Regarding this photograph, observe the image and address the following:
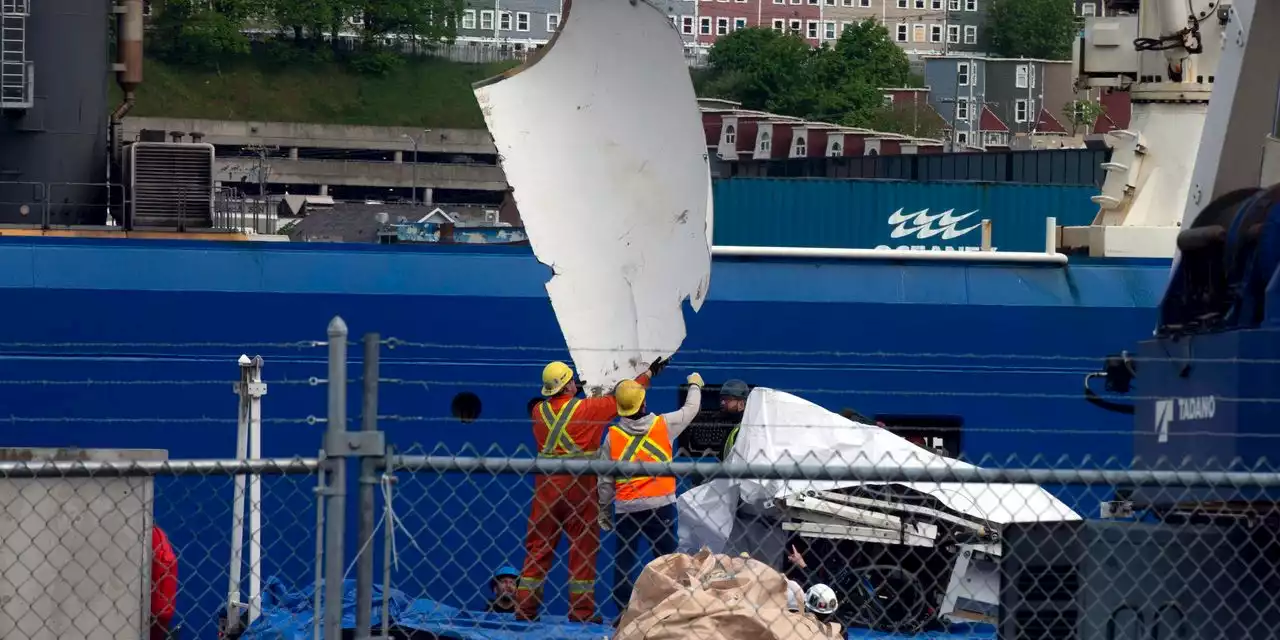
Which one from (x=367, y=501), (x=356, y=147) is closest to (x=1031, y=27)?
(x=356, y=147)

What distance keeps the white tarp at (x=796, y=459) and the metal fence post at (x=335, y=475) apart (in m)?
5.09

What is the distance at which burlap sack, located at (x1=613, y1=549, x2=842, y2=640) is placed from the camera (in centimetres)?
680

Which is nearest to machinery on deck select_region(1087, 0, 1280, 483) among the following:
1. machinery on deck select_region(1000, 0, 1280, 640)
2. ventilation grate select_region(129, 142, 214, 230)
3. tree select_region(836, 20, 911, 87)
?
machinery on deck select_region(1000, 0, 1280, 640)

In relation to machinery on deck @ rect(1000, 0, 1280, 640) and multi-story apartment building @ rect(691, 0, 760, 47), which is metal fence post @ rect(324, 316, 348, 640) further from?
multi-story apartment building @ rect(691, 0, 760, 47)

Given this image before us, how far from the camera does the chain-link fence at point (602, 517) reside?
5.62 m

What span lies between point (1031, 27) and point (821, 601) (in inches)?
4099

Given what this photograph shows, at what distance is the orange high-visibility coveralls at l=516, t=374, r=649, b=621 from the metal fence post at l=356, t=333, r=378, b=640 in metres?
4.00

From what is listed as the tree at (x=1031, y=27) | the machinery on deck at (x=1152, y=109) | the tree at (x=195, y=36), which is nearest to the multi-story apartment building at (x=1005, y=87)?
the tree at (x=1031, y=27)

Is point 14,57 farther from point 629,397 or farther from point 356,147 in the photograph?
point 356,147

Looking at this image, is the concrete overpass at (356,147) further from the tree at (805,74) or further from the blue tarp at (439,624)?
the blue tarp at (439,624)

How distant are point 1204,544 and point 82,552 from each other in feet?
13.4

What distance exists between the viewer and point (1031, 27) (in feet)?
356

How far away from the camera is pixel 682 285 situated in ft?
32.9

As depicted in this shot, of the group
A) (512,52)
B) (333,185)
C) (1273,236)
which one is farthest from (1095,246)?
(512,52)
